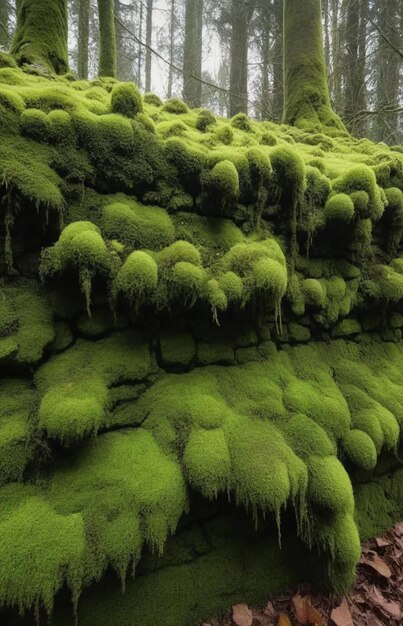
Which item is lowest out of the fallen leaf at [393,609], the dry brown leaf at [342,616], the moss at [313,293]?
the fallen leaf at [393,609]

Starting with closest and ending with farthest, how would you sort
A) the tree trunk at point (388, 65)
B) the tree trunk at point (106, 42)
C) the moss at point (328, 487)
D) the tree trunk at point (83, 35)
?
the moss at point (328, 487) → the tree trunk at point (106, 42) → the tree trunk at point (83, 35) → the tree trunk at point (388, 65)

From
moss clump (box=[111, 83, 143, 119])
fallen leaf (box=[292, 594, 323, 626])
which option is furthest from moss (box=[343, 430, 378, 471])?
moss clump (box=[111, 83, 143, 119])

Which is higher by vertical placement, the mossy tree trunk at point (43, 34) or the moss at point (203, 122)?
the mossy tree trunk at point (43, 34)

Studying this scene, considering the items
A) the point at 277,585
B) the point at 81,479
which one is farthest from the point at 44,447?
the point at 277,585

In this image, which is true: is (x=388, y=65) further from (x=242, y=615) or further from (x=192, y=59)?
(x=242, y=615)

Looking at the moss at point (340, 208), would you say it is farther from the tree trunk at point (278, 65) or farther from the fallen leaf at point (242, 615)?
the tree trunk at point (278, 65)

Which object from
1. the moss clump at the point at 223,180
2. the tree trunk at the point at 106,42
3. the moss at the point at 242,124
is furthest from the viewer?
the tree trunk at the point at 106,42

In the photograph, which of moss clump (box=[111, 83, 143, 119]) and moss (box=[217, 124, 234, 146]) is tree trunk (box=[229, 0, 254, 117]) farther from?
moss clump (box=[111, 83, 143, 119])

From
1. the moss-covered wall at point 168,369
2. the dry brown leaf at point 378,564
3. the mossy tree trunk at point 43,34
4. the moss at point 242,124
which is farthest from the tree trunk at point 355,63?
the dry brown leaf at point 378,564
